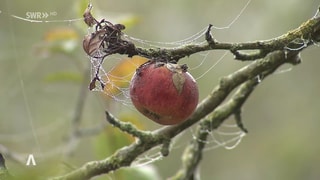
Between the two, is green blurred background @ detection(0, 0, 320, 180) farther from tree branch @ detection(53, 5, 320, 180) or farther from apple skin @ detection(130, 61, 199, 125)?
apple skin @ detection(130, 61, 199, 125)

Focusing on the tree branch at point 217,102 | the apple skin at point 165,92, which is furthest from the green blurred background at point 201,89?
the apple skin at point 165,92

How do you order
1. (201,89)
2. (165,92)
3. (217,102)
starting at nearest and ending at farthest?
(165,92), (217,102), (201,89)

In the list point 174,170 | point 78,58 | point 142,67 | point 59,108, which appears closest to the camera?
point 142,67

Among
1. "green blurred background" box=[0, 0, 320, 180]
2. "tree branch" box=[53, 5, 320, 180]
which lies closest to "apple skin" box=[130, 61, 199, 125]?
"tree branch" box=[53, 5, 320, 180]

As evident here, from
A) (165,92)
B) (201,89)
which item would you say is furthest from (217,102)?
(201,89)

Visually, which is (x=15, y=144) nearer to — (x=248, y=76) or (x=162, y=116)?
(x=248, y=76)

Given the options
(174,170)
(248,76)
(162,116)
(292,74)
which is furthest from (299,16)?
(162,116)

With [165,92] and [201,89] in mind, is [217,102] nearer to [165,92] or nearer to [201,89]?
[165,92]
